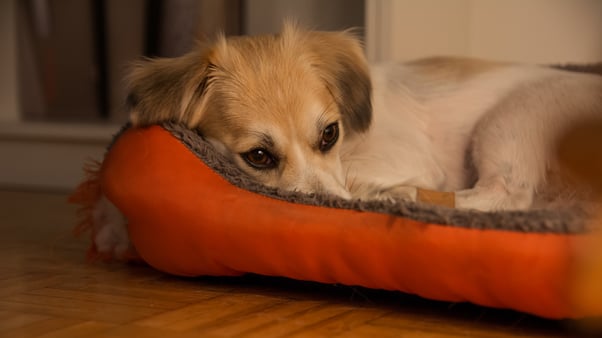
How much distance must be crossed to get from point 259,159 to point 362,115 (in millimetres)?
329

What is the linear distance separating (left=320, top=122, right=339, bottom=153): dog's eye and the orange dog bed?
229 mm

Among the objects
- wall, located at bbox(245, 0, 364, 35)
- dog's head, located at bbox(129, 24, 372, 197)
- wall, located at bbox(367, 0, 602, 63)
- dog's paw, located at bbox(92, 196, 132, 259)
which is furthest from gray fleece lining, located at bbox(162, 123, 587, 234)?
wall, located at bbox(245, 0, 364, 35)

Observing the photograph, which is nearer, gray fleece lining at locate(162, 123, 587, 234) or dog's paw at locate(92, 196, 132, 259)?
gray fleece lining at locate(162, 123, 587, 234)

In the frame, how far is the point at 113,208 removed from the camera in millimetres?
1973

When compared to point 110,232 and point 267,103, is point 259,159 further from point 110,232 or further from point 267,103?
point 110,232

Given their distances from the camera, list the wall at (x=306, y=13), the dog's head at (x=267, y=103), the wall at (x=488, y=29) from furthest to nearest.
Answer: the wall at (x=306, y=13)
the wall at (x=488, y=29)
the dog's head at (x=267, y=103)

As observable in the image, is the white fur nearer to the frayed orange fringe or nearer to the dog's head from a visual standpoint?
the dog's head

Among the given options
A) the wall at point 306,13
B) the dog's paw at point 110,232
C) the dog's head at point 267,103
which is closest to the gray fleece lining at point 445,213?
the dog's head at point 267,103

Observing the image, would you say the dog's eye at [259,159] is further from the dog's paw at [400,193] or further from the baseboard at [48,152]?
the baseboard at [48,152]

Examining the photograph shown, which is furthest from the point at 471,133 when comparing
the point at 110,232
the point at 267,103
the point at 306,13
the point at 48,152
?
the point at 48,152

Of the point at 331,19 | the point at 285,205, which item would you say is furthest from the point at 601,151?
the point at 331,19

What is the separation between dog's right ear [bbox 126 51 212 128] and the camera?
1854mm

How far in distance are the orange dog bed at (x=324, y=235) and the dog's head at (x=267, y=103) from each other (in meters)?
0.07

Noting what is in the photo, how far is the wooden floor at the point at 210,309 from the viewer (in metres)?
1.35
